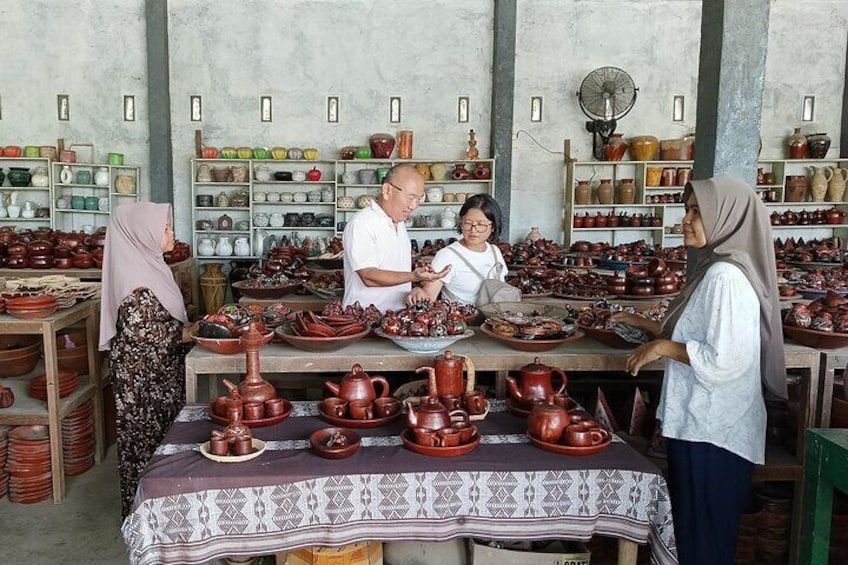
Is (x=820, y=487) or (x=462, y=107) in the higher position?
(x=462, y=107)

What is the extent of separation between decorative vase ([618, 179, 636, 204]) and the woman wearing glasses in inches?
242

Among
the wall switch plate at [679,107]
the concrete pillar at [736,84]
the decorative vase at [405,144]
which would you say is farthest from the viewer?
the wall switch plate at [679,107]

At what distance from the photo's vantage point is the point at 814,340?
10.0ft

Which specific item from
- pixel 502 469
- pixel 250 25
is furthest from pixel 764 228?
pixel 250 25

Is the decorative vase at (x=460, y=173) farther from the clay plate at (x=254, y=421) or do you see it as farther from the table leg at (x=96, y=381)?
the clay plate at (x=254, y=421)

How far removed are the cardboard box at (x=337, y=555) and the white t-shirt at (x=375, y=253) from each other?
1481mm

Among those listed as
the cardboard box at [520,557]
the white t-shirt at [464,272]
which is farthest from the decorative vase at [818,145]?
the cardboard box at [520,557]

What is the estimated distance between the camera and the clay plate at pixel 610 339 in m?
3.04

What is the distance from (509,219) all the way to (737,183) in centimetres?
714

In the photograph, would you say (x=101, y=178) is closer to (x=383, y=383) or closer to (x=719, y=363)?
(x=383, y=383)

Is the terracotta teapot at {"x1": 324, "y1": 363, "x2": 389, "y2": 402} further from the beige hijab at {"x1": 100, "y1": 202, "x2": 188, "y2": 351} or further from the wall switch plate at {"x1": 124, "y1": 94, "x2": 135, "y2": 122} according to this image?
the wall switch plate at {"x1": 124, "y1": 94, "x2": 135, "y2": 122}

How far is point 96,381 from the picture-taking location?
4.33 meters

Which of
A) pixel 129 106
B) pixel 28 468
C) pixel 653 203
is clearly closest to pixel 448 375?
pixel 28 468

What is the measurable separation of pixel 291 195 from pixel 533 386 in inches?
281
